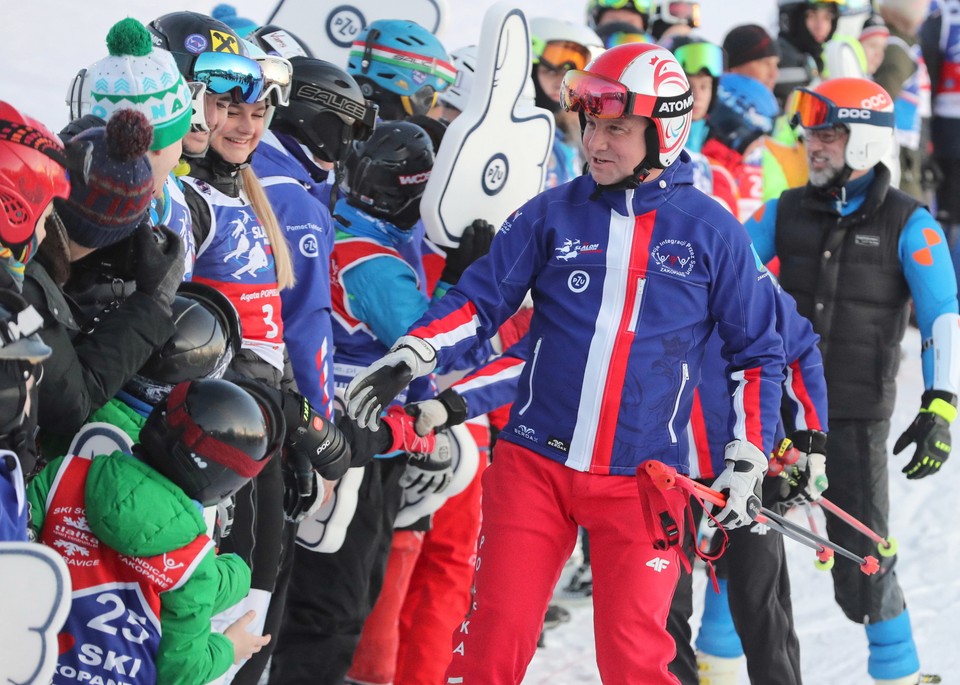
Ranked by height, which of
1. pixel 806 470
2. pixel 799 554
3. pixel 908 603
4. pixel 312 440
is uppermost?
pixel 312 440

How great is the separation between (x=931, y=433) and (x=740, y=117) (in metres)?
3.43

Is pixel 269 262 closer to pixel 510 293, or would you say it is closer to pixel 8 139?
pixel 510 293

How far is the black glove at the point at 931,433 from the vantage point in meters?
4.91

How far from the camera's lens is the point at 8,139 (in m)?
2.58

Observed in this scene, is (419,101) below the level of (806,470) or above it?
above

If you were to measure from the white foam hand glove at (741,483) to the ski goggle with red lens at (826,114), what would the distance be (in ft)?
6.65

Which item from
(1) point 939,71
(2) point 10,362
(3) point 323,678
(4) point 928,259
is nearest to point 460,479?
(3) point 323,678

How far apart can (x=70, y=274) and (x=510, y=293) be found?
4.27 ft

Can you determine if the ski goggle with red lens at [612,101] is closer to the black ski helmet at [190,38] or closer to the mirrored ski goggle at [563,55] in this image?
the black ski helmet at [190,38]

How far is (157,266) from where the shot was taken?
9.91 feet

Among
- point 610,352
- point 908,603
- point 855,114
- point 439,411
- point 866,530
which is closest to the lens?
point 610,352

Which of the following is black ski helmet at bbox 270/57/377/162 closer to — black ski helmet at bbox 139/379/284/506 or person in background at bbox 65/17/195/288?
person in background at bbox 65/17/195/288

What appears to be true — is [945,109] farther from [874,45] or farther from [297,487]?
[297,487]

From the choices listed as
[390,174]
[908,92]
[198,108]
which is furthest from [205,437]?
[908,92]
